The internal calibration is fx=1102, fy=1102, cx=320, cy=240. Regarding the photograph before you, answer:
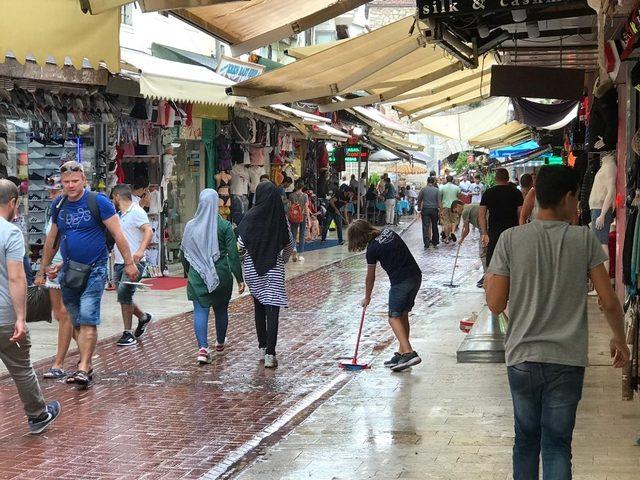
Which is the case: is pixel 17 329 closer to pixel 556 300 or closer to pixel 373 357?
pixel 556 300

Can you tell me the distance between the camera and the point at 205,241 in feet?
36.8

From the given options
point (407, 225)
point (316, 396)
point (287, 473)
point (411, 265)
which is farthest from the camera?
point (407, 225)

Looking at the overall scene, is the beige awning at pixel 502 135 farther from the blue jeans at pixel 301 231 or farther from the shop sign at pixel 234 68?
the shop sign at pixel 234 68

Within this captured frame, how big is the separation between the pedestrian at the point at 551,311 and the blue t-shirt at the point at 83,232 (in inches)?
210

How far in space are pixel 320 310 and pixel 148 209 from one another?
5028mm

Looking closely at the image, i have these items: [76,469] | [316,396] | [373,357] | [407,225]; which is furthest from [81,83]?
[407,225]

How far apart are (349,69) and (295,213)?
1096cm

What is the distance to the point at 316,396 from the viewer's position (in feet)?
31.1

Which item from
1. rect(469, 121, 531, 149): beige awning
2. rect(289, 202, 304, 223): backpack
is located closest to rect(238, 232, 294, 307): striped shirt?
rect(289, 202, 304, 223): backpack

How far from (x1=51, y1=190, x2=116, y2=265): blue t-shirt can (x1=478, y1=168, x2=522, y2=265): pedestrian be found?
18.4 feet

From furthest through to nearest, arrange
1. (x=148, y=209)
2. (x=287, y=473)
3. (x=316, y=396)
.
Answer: (x=148, y=209), (x=316, y=396), (x=287, y=473)

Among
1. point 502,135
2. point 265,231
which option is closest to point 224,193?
point 265,231

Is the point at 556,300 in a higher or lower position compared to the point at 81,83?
lower

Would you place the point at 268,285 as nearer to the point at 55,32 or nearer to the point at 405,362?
the point at 405,362
